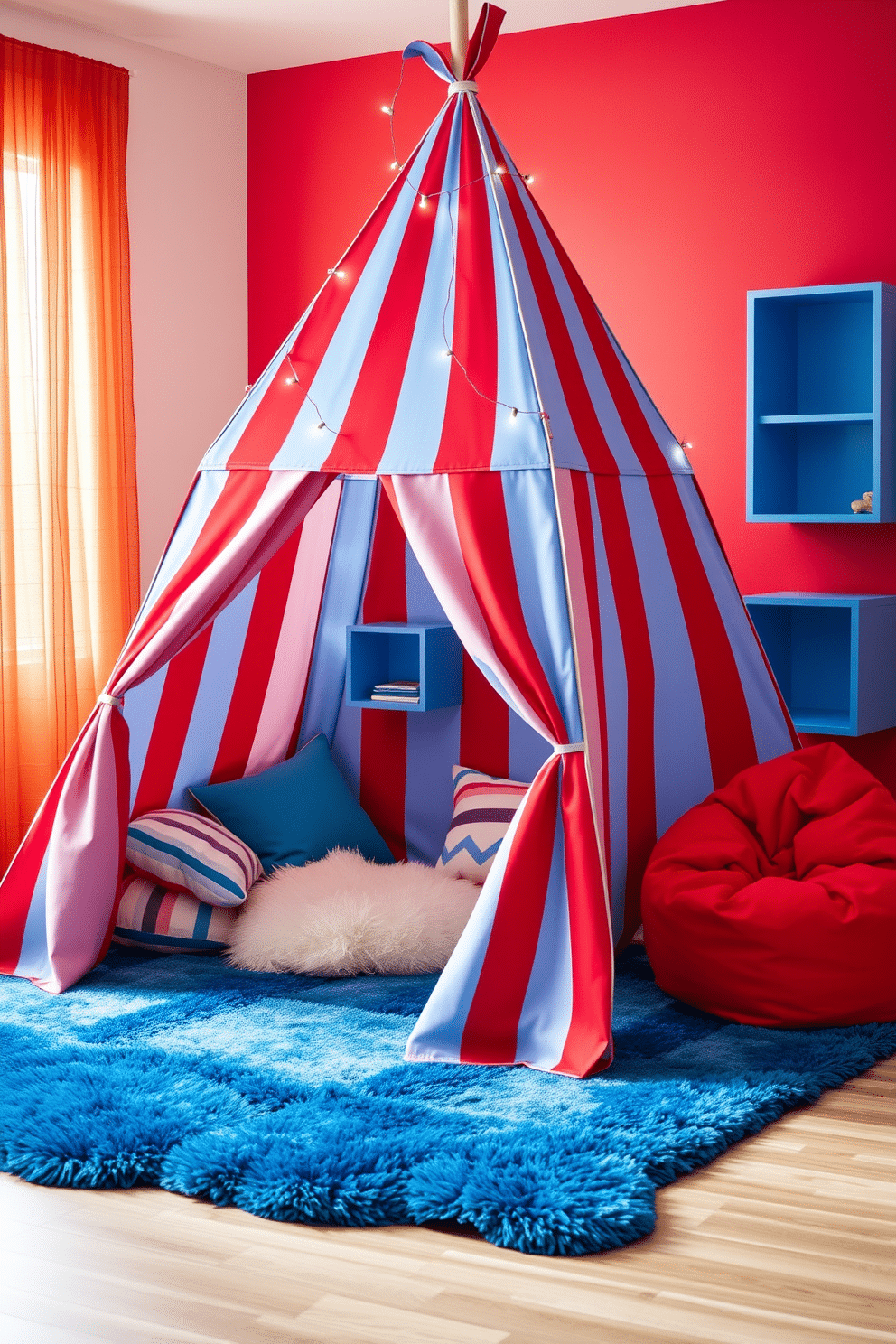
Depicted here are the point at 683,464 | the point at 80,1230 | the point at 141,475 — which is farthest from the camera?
the point at 141,475

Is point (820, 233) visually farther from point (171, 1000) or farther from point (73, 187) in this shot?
point (171, 1000)

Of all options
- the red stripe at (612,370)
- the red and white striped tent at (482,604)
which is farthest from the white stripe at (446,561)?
the red stripe at (612,370)

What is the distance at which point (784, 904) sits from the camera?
2.99 m

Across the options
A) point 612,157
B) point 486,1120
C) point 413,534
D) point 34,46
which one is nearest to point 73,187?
point 34,46

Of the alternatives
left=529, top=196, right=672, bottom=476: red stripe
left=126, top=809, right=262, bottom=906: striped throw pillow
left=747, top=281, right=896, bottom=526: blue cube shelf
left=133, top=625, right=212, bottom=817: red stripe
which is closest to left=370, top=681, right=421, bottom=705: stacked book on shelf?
left=133, top=625, right=212, bottom=817: red stripe

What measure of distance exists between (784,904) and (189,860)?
4.83 feet

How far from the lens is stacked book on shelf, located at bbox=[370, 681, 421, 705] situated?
13.4ft

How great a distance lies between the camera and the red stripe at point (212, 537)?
11.2ft

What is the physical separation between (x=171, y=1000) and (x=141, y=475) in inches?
83.1

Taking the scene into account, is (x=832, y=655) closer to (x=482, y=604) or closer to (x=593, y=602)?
(x=593, y=602)

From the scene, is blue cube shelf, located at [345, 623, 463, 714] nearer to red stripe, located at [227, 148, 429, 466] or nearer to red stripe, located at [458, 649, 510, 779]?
red stripe, located at [458, 649, 510, 779]

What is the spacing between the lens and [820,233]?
4191 mm

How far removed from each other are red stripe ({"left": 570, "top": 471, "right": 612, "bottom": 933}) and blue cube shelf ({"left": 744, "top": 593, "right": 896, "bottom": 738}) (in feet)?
2.84

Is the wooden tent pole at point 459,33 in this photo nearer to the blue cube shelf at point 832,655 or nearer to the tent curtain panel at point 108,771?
the tent curtain panel at point 108,771
